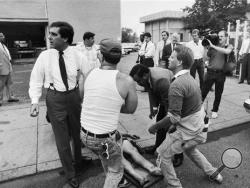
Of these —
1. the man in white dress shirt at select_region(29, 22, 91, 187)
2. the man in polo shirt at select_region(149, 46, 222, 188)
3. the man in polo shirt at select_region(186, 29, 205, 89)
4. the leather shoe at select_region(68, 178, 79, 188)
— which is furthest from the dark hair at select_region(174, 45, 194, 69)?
the man in polo shirt at select_region(186, 29, 205, 89)

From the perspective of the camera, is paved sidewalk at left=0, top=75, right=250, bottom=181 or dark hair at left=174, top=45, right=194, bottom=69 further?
paved sidewalk at left=0, top=75, right=250, bottom=181

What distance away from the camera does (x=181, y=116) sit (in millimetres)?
2623

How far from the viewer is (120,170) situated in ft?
7.62

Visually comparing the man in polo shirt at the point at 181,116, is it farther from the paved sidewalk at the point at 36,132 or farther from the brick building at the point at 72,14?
the brick building at the point at 72,14

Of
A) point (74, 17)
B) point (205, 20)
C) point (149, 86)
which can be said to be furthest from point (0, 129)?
point (205, 20)

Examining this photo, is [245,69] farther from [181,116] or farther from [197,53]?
[181,116]

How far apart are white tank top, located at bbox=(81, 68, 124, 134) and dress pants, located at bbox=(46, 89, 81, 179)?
2.34 feet

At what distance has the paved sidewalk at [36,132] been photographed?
354 cm

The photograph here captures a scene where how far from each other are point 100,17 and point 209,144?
52.1ft

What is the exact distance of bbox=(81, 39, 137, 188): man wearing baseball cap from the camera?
2.12m

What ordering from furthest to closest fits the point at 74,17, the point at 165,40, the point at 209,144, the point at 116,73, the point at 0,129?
the point at 74,17, the point at 165,40, the point at 0,129, the point at 209,144, the point at 116,73

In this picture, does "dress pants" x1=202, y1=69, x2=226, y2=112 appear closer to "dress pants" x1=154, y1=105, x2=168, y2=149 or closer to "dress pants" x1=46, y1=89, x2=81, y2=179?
"dress pants" x1=154, y1=105, x2=168, y2=149

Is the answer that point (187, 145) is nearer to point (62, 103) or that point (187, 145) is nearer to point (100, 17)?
point (62, 103)

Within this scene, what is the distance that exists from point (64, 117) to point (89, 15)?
16.3 metres
